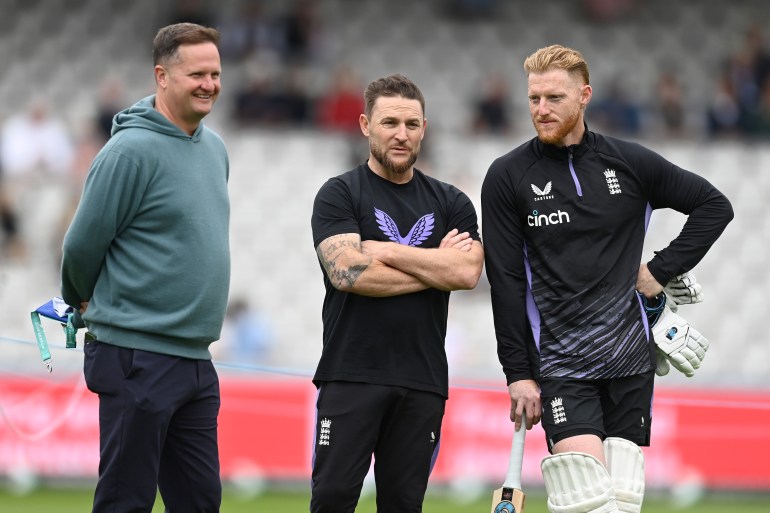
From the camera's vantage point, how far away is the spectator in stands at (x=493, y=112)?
1645 centimetres

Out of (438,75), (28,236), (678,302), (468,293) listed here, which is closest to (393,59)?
(438,75)

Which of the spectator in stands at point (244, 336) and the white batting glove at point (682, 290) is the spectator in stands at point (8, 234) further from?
the white batting glove at point (682, 290)

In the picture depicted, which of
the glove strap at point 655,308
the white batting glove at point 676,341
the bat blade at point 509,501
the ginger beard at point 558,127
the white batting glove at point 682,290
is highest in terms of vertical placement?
the ginger beard at point 558,127

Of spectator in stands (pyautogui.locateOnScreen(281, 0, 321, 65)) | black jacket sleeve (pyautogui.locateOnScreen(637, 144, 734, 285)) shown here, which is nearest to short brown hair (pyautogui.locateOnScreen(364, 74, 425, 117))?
black jacket sleeve (pyautogui.locateOnScreen(637, 144, 734, 285))

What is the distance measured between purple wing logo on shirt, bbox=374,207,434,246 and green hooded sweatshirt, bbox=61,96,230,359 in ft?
2.41

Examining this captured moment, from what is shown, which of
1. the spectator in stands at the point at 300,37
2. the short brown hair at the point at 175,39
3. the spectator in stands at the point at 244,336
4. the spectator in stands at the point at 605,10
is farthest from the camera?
the spectator in stands at the point at 605,10

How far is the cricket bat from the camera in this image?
230 inches

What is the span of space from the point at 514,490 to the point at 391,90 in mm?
1821

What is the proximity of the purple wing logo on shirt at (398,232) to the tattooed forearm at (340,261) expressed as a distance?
0.15 metres

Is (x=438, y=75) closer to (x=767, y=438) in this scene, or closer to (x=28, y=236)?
(x=28, y=236)

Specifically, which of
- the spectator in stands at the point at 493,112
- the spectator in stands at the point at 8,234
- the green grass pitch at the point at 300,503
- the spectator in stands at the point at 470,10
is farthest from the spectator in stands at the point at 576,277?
the spectator in stands at the point at 470,10

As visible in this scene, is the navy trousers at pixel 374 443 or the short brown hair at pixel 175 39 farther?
the short brown hair at pixel 175 39

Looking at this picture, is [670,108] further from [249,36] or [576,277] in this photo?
[576,277]

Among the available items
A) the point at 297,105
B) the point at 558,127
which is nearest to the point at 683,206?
the point at 558,127
